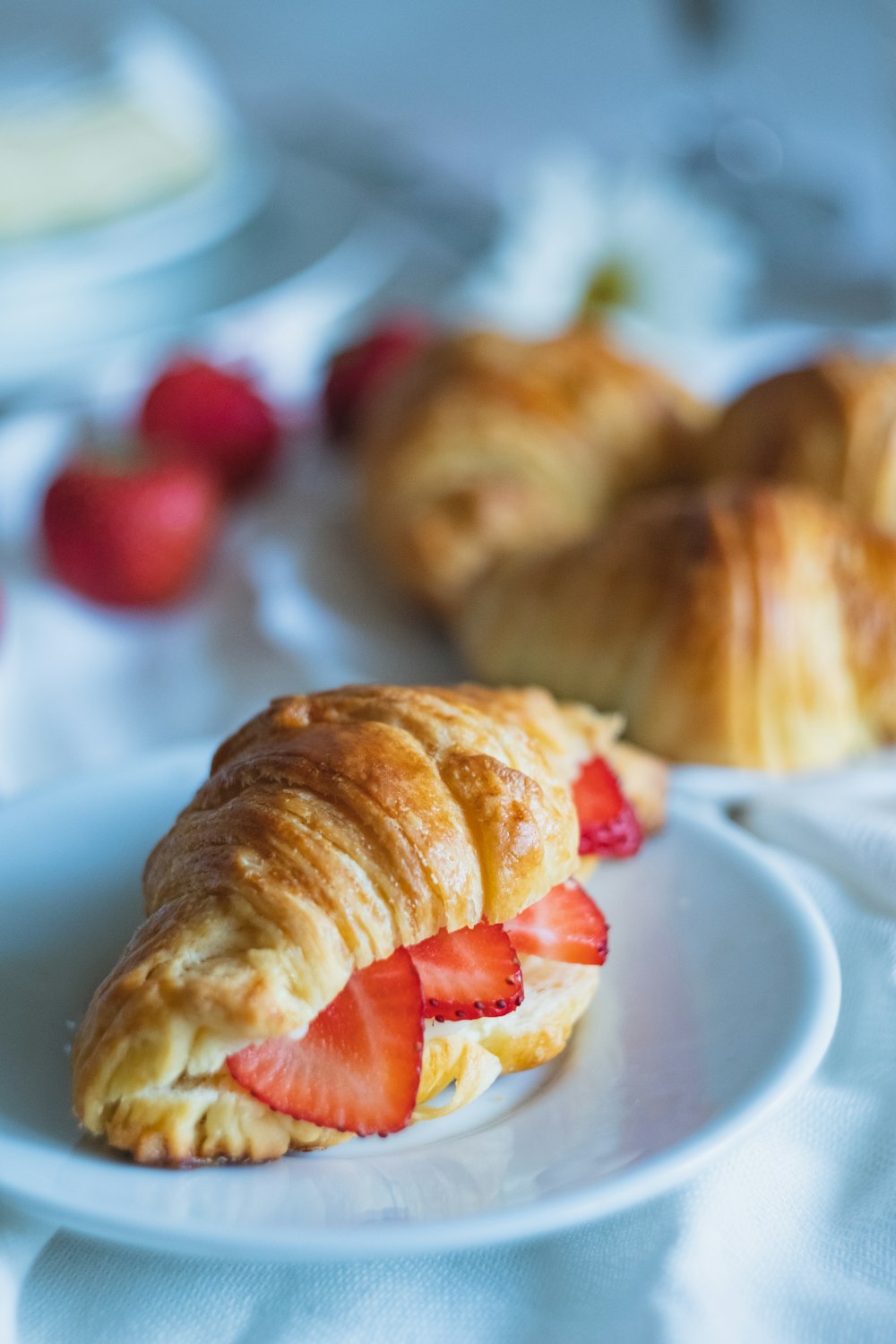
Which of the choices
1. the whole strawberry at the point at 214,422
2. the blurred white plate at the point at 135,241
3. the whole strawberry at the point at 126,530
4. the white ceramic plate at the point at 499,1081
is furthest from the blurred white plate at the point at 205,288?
the white ceramic plate at the point at 499,1081

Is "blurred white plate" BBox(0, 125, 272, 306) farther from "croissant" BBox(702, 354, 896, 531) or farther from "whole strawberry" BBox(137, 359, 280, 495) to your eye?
"croissant" BBox(702, 354, 896, 531)

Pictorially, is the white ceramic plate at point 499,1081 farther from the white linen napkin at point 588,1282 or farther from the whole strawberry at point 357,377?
the whole strawberry at point 357,377

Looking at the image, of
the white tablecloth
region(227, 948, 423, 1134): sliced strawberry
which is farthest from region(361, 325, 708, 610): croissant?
region(227, 948, 423, 1134): sliced strawberry

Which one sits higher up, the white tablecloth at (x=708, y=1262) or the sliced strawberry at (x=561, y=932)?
the sliced strawberry at (x=561, y=932)

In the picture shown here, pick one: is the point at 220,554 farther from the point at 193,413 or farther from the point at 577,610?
the point at 577,610

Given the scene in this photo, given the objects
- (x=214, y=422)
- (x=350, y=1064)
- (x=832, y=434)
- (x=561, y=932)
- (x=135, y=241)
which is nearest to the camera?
(x=350, y=1064)

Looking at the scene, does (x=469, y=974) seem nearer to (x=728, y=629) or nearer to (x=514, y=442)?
(x=728, y=629)

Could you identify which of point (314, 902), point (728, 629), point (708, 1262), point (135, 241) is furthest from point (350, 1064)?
point (135, 241)
